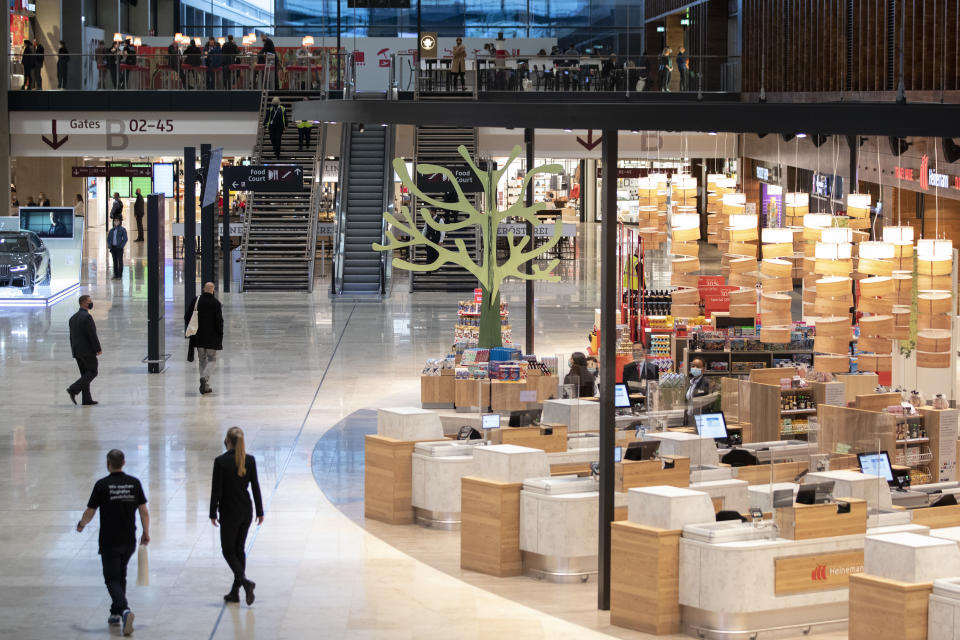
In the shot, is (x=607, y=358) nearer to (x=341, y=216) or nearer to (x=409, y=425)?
(x=409, y=425)

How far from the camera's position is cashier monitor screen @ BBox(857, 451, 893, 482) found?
12609 mm

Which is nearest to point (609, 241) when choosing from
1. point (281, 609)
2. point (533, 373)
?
point (281, 609)

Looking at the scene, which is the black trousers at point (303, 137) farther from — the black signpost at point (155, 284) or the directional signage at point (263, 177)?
the black signpost at point (155, 284)

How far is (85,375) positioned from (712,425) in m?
8.72

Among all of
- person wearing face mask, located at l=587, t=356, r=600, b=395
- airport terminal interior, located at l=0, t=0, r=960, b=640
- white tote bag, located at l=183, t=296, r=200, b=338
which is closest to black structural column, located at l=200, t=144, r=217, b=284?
airport terminal interior, located at l=0, t=0, r=960, b=640

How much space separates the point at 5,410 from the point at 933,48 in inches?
607

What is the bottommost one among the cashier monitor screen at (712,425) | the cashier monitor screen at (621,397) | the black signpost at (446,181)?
the cashier monitor screen at (712,425)

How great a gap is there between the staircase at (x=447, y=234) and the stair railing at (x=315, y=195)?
7.58 feet

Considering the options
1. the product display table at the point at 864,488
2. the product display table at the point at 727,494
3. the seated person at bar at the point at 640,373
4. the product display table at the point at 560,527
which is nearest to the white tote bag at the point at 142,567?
the product display table at the point at 560,527

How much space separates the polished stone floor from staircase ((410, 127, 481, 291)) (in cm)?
558

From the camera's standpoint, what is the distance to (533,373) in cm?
1911

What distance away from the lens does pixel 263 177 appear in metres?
32.4

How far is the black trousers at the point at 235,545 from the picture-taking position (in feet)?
35.6

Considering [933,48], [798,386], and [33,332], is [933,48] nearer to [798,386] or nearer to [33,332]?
[798,386]
